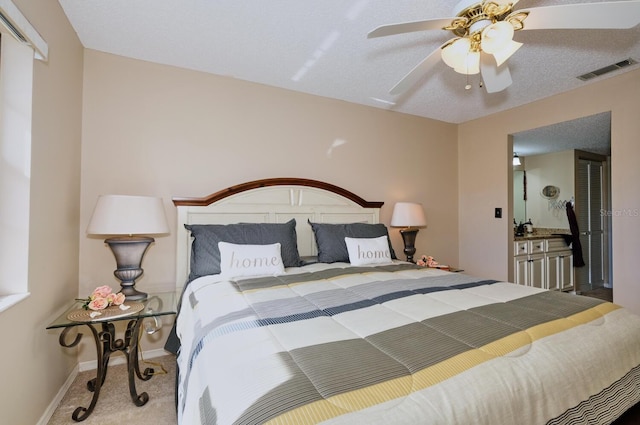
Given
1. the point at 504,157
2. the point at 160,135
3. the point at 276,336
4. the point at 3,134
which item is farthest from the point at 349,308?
the point at 504,157

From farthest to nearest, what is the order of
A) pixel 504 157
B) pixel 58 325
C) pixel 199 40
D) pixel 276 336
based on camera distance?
pixel 504 157, pixel 199 40, pixel 58 325, pixel 276 336

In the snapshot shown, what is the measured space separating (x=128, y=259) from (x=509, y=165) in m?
4.04

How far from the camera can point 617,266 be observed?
2678 millimetres

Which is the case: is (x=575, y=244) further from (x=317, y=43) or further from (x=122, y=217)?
(x=122, y=217)

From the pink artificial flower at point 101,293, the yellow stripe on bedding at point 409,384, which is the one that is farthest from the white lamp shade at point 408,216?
the pink artificial flower at point 101,293

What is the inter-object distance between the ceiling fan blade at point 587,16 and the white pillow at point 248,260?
2022mm

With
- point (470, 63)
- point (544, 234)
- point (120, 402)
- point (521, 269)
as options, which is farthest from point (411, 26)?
point (544, 234)

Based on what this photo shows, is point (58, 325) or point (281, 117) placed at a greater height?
point (281, 117)

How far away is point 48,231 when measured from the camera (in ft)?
5.60

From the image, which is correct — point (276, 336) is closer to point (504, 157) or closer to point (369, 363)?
point (369, 363)

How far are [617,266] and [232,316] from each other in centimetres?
340

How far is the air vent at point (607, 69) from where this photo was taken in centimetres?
244

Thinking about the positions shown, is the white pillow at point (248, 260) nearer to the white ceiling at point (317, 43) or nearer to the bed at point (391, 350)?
the bed at point (391, 350)

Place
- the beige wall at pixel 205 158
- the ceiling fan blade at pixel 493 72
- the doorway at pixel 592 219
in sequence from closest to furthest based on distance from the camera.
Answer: the beige wall at pixel 205 158 → the ceiling fan blade at pixel 493 72 → the doorway at pixel 592 219
